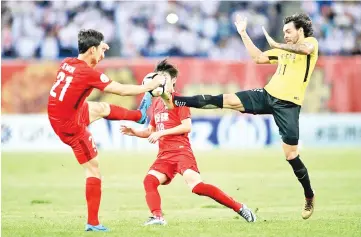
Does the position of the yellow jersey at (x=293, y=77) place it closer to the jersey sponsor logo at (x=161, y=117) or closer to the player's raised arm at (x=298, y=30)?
the player's raised arm at (x=298, y=30)

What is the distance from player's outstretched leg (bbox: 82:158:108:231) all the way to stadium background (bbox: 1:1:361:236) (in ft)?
32.6

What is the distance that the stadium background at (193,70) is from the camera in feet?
83.1

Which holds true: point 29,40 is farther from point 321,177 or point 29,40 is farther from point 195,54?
point 321,177

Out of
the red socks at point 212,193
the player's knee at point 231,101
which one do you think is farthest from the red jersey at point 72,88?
the player's knee at point 231,101

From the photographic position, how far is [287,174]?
20531 mm

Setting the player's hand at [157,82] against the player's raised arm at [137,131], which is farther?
the player's raised arm at [137,131]

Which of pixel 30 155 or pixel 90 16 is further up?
pixel 90 16

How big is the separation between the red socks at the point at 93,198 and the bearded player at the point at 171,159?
770 millimetres

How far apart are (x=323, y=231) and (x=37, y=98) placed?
15885 mm

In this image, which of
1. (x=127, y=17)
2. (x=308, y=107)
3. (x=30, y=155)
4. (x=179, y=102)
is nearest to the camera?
(x=179, y=102)

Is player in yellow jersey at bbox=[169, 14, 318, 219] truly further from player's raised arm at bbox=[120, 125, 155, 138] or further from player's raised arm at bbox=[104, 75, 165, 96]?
player's raised arm at bbox=[104, 75, 165, 96]

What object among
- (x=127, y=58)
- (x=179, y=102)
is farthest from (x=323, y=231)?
(x=127, y=58)

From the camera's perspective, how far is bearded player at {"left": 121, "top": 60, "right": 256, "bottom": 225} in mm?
11695

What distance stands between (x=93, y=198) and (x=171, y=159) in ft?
4.25
